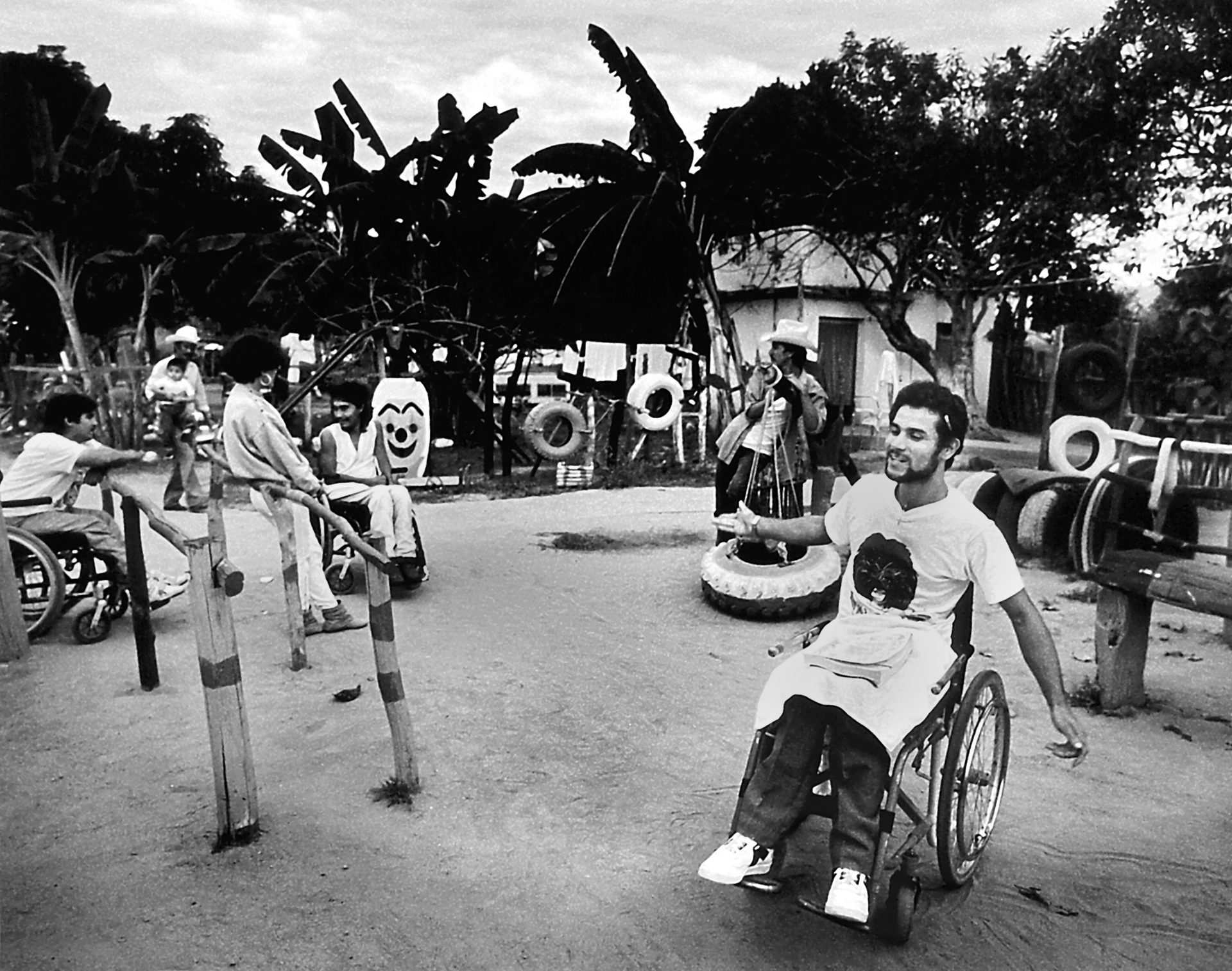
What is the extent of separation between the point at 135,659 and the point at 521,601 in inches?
81.0

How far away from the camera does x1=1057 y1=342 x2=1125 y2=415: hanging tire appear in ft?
39.3

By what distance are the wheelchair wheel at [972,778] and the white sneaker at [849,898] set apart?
33cm

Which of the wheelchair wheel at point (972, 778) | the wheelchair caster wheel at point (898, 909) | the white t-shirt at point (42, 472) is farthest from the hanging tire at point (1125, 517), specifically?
the white t-shirt at point (42, 472)

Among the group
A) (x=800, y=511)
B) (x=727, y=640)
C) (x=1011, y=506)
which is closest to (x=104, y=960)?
(x=727, y=640)

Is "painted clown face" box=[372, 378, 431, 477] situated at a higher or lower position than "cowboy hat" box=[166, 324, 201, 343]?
lower

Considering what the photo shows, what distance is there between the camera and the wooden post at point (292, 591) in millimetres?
4555

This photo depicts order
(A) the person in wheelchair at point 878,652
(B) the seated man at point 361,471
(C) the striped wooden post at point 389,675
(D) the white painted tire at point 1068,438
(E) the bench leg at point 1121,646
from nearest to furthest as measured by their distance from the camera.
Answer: (A) the person in wheelchair at point 878,652, (C) the striped wooden post at point 389,675, (E) the bench leg at point 1121,646, (B) the seated man at point 361,471, (D) the white painted tire at point 1068,438

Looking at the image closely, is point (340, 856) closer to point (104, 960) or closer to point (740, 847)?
point (104, 960)

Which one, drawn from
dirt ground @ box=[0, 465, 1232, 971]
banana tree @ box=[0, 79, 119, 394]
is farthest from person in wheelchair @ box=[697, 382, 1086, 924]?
banana tree @ box=[0, 79, 119, 394]

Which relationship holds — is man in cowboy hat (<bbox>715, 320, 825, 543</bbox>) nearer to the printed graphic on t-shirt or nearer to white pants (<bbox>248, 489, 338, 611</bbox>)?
white pants (<bbox>248, 489, 338, 611</bbox>)

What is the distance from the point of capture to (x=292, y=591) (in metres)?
4.56

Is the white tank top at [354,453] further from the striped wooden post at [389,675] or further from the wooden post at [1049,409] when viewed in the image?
the wooden post at [1049,409]

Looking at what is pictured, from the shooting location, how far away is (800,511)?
6.00 m

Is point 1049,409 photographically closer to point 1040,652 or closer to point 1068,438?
point 1068,438
